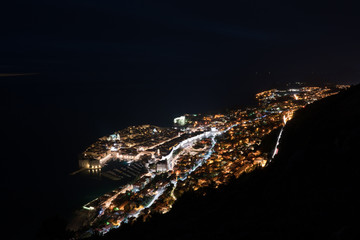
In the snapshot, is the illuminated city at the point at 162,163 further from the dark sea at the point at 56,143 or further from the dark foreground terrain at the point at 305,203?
the dark foreground terrain at the point at 305,203

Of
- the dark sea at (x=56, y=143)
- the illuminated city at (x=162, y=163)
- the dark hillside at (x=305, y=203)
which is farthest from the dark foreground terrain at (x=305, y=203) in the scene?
the dark sea at (x=56, y=143)

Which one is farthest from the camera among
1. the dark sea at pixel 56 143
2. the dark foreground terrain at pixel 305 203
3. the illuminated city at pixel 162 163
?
the dark sea at pixel 56 143

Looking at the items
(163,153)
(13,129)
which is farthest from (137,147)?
(13,129)

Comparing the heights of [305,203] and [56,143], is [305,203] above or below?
above

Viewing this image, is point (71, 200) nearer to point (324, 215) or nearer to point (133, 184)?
point (133, 184)

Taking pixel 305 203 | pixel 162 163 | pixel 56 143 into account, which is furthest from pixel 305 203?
pixel 56 143

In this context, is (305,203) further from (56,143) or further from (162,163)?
(56,143)

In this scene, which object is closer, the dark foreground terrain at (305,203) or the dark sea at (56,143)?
the dark foreground terrain at (305,203)

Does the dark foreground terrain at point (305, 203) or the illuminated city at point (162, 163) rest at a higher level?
the dark foreground terrain at point (305, 203)

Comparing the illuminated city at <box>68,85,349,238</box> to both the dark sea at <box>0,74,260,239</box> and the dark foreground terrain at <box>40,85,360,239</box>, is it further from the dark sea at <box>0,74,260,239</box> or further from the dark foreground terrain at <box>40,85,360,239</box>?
the dark foreground terrain at <box>40,85,360,239</box>
